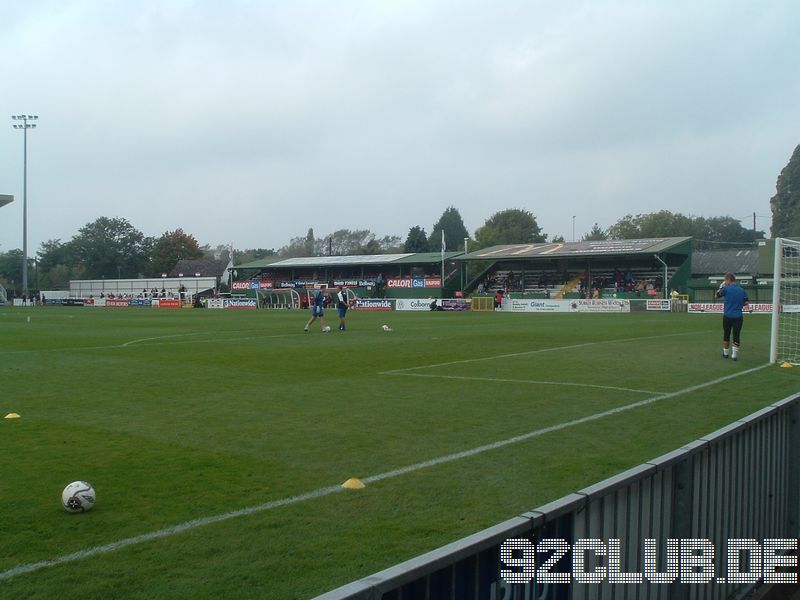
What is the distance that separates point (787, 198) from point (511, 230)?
40724mm

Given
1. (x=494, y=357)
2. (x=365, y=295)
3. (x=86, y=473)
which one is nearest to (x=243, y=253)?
(x=365, y=295)

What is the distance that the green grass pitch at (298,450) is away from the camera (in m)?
5.17

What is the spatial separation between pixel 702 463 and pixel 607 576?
1.19m

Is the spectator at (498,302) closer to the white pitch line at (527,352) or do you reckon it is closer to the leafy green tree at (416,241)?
the white pitch line at (527,352)

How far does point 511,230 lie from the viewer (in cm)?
12406

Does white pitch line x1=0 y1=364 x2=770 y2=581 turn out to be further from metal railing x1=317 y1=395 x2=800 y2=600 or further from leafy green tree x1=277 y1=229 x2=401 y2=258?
leafy green tree x1=277 y1=229 x2=401 y2=258

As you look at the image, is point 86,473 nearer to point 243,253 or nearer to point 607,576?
point 607,576

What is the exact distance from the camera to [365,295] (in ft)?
260

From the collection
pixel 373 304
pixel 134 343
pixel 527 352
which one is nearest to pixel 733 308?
pixel 527 352

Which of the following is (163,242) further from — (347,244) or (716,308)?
(716,308)

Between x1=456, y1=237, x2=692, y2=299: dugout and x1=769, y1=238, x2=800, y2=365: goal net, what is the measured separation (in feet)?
131

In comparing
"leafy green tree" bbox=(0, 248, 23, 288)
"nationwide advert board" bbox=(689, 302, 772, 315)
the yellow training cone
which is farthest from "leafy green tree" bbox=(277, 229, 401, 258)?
the yellow training cone

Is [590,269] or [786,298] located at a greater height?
[590,269]

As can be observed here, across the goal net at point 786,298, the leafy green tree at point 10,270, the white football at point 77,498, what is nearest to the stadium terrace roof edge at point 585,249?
the goal net at point 786,298
